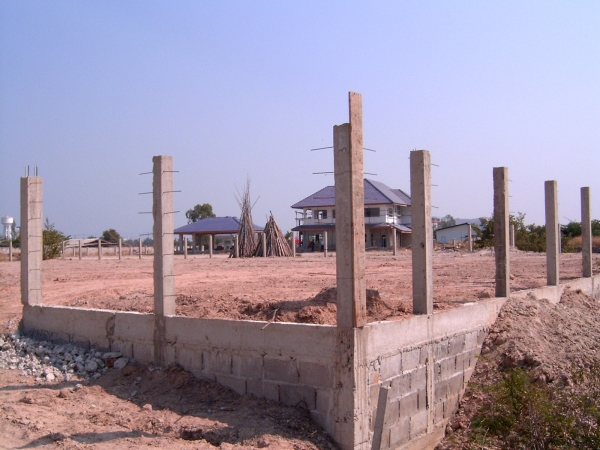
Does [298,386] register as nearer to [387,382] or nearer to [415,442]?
[387,382]

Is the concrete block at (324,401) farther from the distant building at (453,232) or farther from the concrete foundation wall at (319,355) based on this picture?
the distant building at (453,232)

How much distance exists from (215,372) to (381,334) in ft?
6.73

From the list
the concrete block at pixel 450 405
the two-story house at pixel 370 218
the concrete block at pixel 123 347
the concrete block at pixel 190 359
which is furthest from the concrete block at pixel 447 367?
the two-story house at pixel 370 218

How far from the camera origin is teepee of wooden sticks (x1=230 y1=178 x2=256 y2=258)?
2944 cm

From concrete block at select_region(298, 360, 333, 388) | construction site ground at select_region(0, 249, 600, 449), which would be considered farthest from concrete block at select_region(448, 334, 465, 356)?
A: concrete block at select_region(298, 360, 333, 388)

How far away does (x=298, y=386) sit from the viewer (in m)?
6.56

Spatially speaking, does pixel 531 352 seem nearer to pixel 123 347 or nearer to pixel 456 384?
pixel 456 384

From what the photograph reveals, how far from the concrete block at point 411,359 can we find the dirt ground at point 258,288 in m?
0.48

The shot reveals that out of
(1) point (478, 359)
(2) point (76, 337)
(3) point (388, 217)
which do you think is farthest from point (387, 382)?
(3) point (388, 217)

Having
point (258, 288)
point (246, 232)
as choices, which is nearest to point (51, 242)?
point (246, 232)

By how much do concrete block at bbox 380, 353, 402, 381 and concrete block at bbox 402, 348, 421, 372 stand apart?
0.11 m

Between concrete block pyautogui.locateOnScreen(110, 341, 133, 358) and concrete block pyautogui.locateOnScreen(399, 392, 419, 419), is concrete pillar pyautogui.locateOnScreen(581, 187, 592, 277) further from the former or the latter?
concrete block pyautogui.locateOnScreen(110, 341, 133, 358)

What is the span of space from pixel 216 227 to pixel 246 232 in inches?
720

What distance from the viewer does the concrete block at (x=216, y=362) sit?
7.12 m
